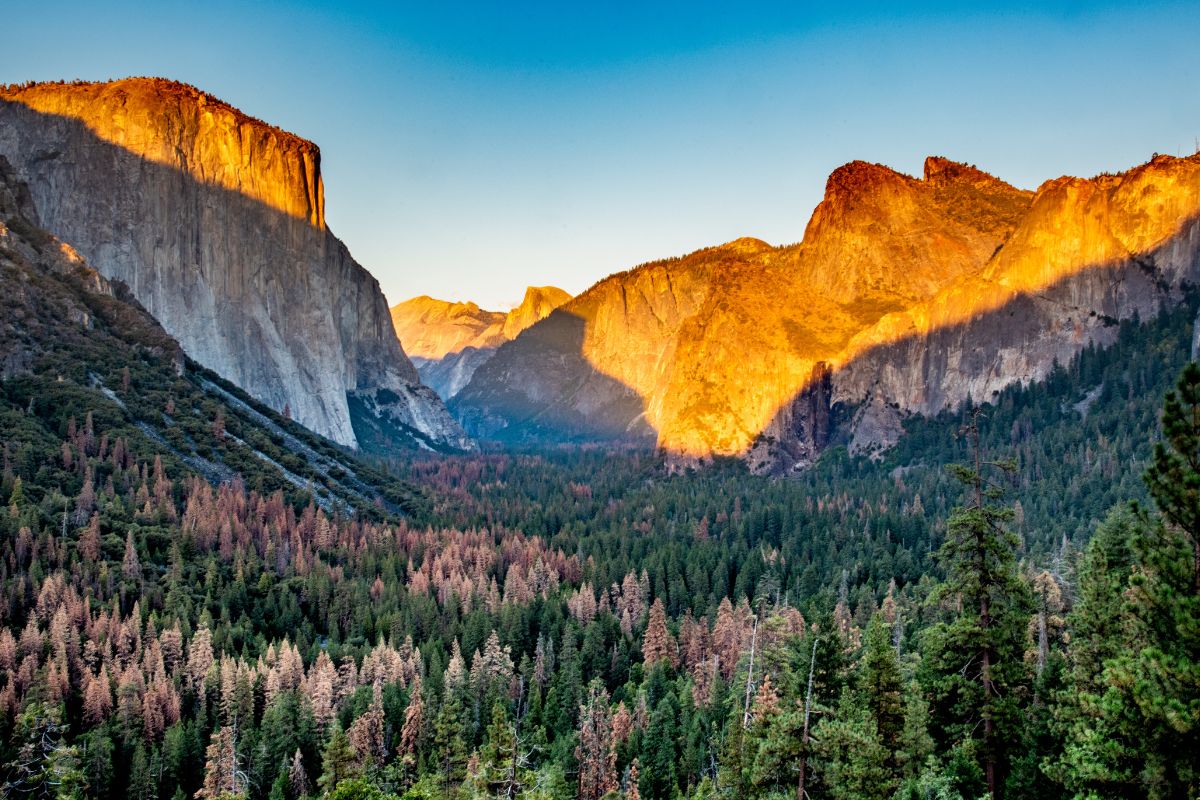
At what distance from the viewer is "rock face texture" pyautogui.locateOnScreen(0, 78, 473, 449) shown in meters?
156

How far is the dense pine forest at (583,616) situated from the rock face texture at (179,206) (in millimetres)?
32639

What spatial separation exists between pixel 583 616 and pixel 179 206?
121 m

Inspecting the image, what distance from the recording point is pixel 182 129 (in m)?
171

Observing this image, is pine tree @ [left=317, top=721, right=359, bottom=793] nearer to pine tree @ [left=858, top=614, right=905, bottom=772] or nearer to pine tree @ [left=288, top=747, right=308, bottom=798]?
pine tree @ [left=288, top=747, right=308, bottom=798]

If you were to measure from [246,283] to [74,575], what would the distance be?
380ft

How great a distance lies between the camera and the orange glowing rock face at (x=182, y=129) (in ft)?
530

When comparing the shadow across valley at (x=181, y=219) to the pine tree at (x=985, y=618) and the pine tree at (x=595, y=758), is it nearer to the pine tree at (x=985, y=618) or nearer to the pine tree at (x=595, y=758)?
the pine tree at (x=595, y=758)

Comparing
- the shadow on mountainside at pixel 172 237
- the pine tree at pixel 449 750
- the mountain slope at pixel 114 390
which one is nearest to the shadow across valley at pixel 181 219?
the shadow on mountainside at pixel 172 237

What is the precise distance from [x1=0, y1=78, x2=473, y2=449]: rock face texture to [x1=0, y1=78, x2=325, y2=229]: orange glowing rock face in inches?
9.8

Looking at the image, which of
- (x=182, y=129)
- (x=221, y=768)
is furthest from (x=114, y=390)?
(x=221, y=768)

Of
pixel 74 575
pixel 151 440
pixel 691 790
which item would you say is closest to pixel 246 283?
pixel 151 440

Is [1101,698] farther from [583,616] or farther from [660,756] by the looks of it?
[583,616]

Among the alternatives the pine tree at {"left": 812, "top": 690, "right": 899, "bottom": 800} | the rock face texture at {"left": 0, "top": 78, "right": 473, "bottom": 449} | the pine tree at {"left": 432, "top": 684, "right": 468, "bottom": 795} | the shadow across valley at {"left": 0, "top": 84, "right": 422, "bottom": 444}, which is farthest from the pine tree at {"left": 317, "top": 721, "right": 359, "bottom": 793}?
the rock face texture at {"left": 0, "top": 78, "right": 473, "bottom": 449}

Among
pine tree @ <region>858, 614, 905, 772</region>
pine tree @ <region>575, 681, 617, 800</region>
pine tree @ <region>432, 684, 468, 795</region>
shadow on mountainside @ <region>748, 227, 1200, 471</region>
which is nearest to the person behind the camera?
pine tree @ <region>858, 614, 905, 772</region>
